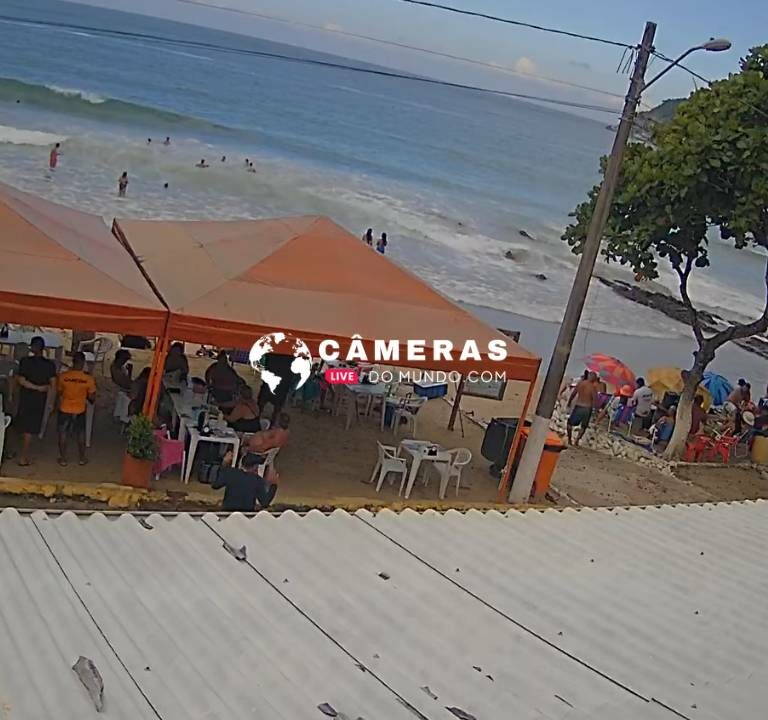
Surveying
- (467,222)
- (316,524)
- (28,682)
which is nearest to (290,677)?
(28,682)

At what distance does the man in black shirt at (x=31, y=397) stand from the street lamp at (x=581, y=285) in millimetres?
5011

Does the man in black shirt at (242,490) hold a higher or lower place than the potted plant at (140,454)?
higher

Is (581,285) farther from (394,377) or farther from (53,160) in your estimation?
(53,160)

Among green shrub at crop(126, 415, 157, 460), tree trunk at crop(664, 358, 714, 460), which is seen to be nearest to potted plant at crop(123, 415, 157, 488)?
green shrub at crop(126, 415, 157, 460)

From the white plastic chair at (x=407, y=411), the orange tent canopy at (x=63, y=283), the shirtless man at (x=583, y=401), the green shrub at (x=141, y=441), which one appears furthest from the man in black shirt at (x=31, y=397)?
the shirtless man at (x=583, y=401)

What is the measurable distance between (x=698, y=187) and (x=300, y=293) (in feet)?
21.8

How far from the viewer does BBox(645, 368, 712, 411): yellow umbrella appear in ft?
51.4

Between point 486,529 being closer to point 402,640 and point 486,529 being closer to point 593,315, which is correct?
point 402,640

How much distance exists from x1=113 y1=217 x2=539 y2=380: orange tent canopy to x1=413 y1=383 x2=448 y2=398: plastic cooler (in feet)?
9.53

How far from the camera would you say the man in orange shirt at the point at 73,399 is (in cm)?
842

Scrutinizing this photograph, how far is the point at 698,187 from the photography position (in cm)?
1289

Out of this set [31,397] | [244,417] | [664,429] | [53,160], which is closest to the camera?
[31,397]

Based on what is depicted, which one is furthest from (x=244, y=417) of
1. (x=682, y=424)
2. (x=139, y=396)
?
(x=682, y=424)

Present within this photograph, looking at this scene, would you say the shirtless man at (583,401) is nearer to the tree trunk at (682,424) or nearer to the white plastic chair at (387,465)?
the tree trunk at (682,424)
